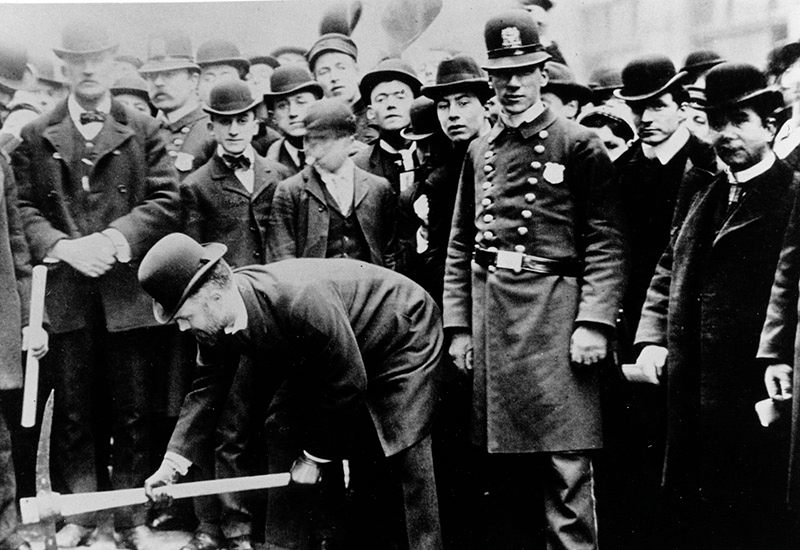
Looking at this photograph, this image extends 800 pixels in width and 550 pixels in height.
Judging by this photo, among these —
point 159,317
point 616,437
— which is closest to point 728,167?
point 616,437

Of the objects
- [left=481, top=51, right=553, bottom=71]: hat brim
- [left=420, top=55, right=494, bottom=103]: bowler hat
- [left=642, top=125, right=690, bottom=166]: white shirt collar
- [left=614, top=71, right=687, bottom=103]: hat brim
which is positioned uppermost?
[left=481, top=51, right=553, bottom=71]: hat brim

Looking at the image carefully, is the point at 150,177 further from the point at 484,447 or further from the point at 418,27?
the point at 484,447

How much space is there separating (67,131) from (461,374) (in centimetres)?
166

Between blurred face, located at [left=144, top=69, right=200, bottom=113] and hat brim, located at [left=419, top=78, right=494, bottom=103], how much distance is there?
963mm

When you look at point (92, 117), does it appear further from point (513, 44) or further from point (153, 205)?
point (513, 44)

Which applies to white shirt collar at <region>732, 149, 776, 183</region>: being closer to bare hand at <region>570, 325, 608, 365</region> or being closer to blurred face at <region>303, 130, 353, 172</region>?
bare hand at <region>570, 325, 608, 365</region>

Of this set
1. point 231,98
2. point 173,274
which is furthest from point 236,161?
point 173,274

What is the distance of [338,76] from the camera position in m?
3.60

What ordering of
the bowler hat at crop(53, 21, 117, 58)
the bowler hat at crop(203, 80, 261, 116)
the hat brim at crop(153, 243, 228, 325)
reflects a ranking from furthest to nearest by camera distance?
1. the bowler hat at crop(203, 80, 261, 116)
2. the bowler hat at crop(53, 21, 117, 58)
3. the hat brim at crop(153, 243, 228, 325)

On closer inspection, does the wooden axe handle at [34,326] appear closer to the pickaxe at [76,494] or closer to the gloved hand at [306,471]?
the pickaxe at [76,494]

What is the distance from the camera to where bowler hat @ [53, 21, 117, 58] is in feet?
10.3

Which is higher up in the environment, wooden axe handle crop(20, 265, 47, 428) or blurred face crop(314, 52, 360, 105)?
blurred face crop(314, 52, 360, 105)

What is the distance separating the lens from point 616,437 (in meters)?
2.96

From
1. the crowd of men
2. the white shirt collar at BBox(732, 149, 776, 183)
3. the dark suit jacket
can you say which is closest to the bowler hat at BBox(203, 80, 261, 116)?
the crowd of men
